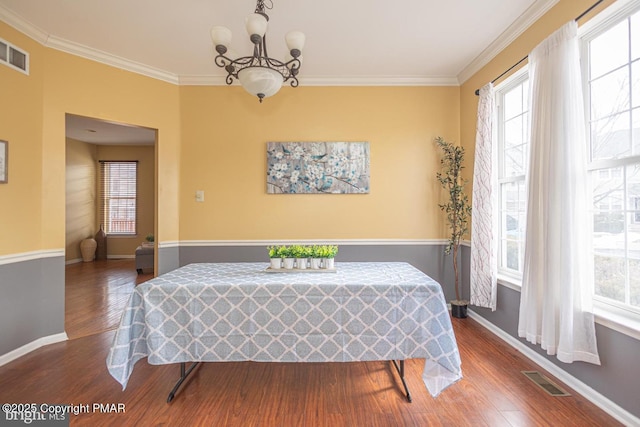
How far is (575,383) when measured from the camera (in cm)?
206

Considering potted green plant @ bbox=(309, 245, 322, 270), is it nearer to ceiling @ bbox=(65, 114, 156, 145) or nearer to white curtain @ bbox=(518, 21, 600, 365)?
white curtain @ bbox=(518, 21, 600, 365)

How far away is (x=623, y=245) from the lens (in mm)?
1866

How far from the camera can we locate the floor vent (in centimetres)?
204

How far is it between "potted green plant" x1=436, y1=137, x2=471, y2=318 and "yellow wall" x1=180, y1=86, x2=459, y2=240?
0.40ft

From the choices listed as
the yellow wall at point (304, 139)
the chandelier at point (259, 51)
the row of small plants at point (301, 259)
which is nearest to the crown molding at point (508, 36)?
the yellow wall at point (304, 139)

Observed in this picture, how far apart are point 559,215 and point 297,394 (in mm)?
2234

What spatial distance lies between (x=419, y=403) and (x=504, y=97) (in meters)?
3.01

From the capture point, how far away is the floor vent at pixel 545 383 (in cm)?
204

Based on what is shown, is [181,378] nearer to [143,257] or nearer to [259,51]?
[259,51]

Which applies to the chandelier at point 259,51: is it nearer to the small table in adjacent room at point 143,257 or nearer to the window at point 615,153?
the window at point 615,153

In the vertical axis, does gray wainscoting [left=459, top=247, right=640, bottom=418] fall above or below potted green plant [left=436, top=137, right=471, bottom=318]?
below

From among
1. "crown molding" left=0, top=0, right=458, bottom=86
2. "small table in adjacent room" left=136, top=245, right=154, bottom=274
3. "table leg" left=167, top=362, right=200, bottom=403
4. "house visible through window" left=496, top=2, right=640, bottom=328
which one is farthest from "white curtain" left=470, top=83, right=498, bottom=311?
"small table in adjacent room" left=136, top=245, right=154, bottom=274

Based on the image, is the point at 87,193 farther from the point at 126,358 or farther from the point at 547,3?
the point at 547,3

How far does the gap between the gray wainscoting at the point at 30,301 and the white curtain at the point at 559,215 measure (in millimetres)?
4272
